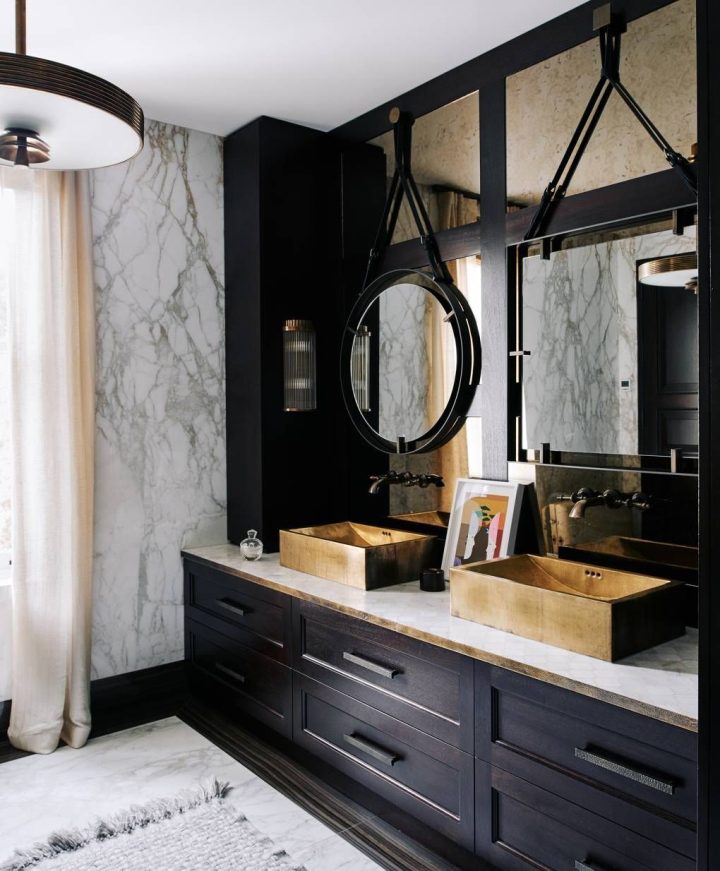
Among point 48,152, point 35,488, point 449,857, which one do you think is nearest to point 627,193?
point 48,152

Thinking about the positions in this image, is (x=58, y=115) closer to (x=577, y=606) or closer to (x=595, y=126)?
(x=595, y=126)

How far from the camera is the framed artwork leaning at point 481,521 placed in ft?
8.41

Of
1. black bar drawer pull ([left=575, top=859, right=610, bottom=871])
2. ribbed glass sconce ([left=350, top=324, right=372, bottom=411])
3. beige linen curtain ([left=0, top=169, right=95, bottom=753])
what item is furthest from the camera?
ribbed glass sconce ([left=350, top=324, right=372, bottom=411])

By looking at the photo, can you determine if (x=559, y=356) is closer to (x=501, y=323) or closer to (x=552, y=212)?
(x=501, y=323)

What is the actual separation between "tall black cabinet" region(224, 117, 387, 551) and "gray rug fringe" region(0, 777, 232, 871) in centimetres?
104

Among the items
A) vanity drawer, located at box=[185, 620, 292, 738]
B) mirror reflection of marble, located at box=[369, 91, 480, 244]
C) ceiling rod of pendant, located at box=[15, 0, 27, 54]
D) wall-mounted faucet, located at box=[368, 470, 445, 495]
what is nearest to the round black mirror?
wall-mounted faucet, located at box=[368, 470, 445, 495]

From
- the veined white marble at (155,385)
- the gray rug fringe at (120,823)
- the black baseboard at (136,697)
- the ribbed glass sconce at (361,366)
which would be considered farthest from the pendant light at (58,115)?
the black baseboard at (136,697)

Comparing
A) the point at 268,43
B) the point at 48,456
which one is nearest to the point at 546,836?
the point at 48,456

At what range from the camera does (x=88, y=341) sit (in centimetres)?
304

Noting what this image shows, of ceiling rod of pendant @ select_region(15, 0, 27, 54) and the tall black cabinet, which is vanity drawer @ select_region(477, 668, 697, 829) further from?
ceiling rod of pendant @ select_region(15, 0, 27, 54)

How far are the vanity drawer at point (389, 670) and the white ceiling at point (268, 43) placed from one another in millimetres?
1949

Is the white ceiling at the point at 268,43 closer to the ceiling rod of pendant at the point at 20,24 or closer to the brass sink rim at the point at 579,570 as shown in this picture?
the ceiling rod of pendant at the point at 20,24

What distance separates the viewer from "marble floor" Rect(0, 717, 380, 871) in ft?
7.44

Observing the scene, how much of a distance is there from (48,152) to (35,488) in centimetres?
144
